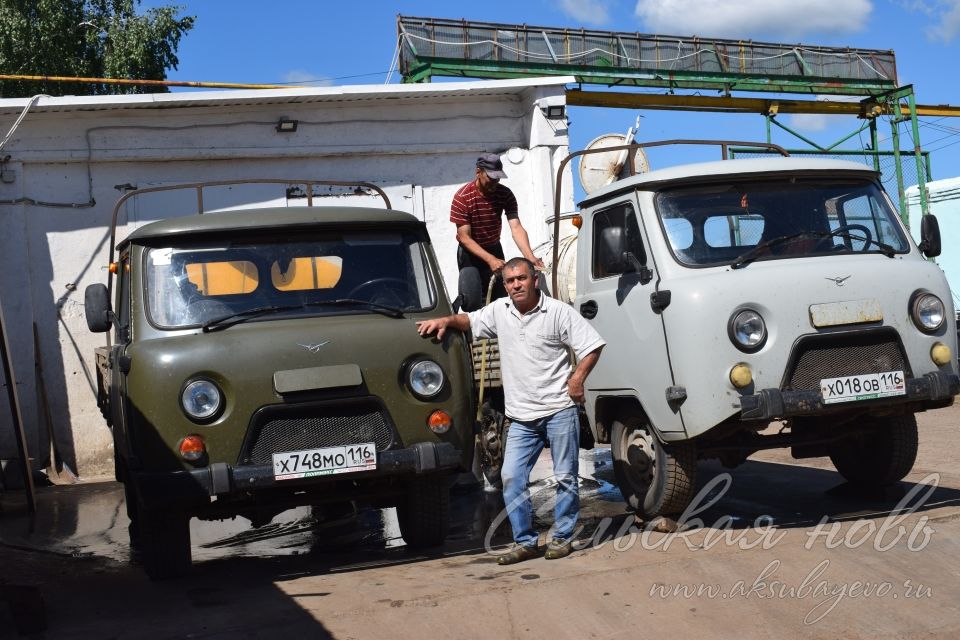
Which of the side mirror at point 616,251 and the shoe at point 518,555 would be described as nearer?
the shoe at point 518,555

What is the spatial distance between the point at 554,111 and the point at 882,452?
6.84 metres

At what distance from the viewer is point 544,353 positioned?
656 cm

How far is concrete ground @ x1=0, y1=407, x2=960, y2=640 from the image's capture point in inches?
203

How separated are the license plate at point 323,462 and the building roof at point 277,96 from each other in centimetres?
699

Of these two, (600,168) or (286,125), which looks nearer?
(600,168)

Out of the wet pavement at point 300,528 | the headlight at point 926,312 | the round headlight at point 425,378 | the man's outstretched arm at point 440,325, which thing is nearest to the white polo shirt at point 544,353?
the man's outstretched arm at point 440,325

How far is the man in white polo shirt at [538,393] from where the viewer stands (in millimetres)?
6535

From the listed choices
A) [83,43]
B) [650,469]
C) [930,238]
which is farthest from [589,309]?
[83,43]

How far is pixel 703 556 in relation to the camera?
6.15 m

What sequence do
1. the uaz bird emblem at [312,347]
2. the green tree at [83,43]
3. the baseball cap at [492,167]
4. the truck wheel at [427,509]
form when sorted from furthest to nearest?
the green tree at [83,43] → the baseball cap at [492,167] → the truck wheel at [427,509] → the uaz bird emblem at [312,347]

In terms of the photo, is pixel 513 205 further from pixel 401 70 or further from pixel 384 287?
pixel 401 70

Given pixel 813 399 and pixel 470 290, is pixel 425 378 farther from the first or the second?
pixel 813 399

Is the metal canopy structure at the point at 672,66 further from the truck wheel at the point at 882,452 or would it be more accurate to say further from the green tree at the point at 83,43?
the truck wheel at the point at 882,452

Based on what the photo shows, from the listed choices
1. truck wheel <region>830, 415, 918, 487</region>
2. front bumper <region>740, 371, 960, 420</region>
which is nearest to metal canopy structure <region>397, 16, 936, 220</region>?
truck wheel <region>830, 415, 918, 487</region>
